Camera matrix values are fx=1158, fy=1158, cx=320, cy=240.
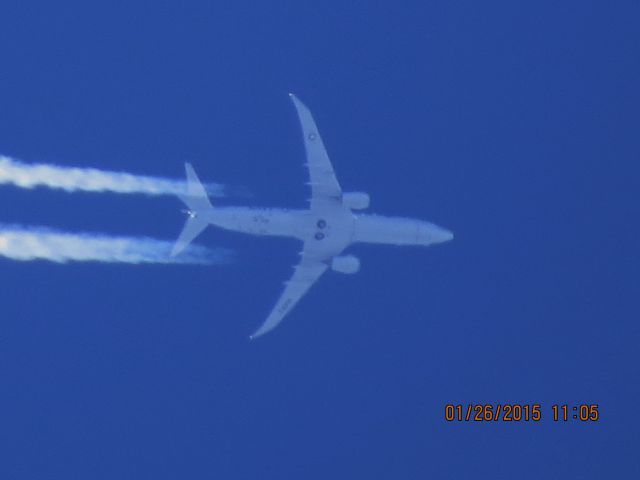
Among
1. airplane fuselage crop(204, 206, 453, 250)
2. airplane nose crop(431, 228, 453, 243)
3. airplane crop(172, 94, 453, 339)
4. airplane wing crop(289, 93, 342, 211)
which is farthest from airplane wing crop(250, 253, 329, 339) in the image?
airplane nose crop(431, 228, 453, 243)

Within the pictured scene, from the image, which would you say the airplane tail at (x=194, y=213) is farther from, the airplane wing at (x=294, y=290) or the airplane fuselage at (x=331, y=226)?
the airplane wing at (x=294, y=290)

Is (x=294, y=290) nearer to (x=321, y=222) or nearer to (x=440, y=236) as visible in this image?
(x=321, y=222)

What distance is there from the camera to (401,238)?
1308 inches

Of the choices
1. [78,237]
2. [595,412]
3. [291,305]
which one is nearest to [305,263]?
[291,305]

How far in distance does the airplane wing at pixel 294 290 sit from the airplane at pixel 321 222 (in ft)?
1.99

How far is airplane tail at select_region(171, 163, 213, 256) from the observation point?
109 ft

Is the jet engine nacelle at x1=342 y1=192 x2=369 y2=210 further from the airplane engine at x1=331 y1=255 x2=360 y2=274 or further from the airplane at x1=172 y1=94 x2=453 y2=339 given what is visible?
the airplane engine at x1=331 y1=255 x2=360 y2=274

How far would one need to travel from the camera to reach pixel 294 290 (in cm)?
3503

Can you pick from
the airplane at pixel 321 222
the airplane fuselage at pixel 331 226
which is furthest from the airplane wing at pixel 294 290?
the airplane fuselage at pixel 331 226

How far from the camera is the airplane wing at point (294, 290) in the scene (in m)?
34.8

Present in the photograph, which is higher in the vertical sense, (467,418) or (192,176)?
(192,176)

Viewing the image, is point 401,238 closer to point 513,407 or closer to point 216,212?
point 216,212

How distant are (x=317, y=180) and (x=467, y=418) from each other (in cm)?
1016

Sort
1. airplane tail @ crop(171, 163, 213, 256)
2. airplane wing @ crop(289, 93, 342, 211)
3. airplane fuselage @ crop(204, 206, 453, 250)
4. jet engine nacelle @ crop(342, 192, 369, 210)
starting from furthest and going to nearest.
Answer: airplane tail @ crop(171, 163, 213, 256)
airplane fuselage @ crop(204, 206, 453, 250)
jet engine nacelle @ crop(342, 192, 369, 210)
airplane wing @ crop(289, 93, 342, 211)
